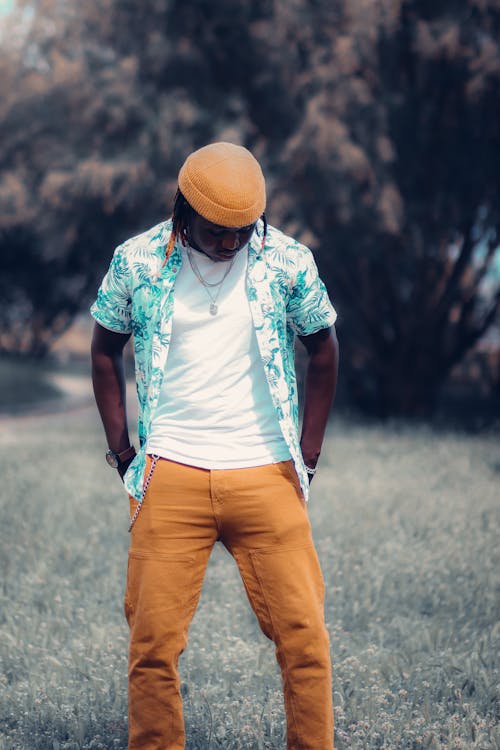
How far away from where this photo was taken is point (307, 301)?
2867 mm

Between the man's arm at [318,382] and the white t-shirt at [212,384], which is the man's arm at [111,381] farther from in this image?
the man's arm at [318,382]

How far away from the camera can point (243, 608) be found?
506 centimetres

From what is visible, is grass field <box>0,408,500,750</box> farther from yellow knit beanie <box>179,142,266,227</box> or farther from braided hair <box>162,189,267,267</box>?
yellow knit beanie <box>179,142,266,227</box>

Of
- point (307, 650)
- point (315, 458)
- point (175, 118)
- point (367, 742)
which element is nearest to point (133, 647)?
point (307, 650)

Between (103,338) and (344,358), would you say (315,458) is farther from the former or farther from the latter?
(344,358)

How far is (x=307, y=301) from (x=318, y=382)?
0.90 ft

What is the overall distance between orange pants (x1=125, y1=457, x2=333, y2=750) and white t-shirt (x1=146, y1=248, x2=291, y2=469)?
59mm

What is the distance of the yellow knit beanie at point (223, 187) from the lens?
264cm

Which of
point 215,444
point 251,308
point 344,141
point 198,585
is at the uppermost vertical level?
point 344,141

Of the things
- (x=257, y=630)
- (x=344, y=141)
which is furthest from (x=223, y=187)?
(x=344, y=141)

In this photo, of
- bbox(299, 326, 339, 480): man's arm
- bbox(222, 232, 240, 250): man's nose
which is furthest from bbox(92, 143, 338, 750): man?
bbox(299, 326, 339, 480): man's arm

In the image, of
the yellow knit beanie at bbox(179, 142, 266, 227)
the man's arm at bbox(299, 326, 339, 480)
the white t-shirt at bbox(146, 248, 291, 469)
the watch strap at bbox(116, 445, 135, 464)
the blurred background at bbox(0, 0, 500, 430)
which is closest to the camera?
the yellow knit beanie at bbox(179, 142, 266, 227)

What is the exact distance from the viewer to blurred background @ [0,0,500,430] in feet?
42.2

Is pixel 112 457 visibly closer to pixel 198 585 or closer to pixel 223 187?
pixel 198 585
